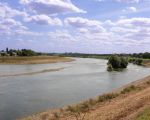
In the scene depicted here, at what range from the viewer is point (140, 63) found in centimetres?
11788

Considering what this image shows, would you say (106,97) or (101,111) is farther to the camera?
(106,97)

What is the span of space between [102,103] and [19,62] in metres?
85.8

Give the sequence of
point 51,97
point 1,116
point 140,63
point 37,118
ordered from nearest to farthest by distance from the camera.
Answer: point 37,118
point 1,116
point 51,97
point 140,63

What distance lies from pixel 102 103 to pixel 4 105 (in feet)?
26.8

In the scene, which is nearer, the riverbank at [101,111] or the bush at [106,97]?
the riverbank at [101,111]

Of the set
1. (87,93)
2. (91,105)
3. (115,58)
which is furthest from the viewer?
(115,58)

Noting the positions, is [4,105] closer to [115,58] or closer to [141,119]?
[141,119]

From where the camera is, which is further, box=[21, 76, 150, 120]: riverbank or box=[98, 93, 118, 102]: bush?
box=[98, 93, 118, 102]: bush

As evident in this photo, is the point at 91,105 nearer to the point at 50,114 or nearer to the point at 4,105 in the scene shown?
the point at 50,114

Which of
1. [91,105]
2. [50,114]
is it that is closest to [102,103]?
[91,105]

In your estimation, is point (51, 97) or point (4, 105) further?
point (51, 97)

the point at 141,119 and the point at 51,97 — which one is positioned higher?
the point at 141,119

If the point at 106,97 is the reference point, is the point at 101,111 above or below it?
above

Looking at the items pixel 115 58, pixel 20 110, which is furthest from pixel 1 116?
pixel 115 58
